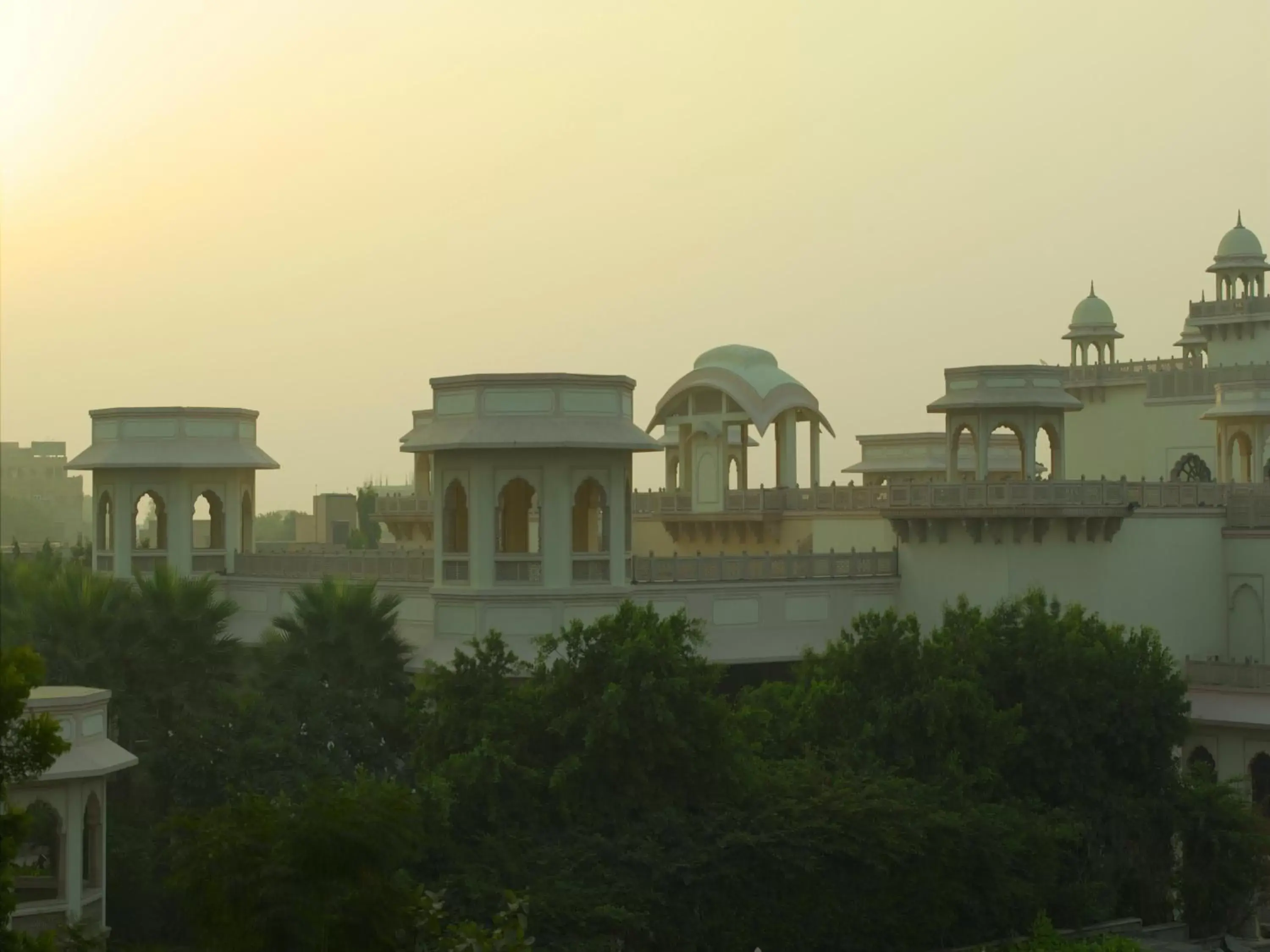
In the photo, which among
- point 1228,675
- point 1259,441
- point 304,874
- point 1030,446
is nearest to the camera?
point 304,874

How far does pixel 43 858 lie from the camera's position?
106 feet

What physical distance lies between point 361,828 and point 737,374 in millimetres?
25027

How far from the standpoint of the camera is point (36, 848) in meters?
34.1

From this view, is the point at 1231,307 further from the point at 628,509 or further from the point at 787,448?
the point at 628,509

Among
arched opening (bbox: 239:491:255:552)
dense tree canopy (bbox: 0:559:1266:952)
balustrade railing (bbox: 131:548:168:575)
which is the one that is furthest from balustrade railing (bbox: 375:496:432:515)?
dense tree canopy (bbox: 0:559:1266:952)

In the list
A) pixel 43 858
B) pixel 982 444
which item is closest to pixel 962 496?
pixel 982 444

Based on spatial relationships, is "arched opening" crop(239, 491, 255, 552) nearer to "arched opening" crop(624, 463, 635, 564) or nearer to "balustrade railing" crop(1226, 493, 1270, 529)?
"arched opening" crop(624, 463, 635, 564)

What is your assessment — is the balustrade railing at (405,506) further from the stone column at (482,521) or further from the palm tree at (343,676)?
the stone column at (482,521)

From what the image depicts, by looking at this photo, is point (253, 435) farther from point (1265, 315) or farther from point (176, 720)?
point (1265, 315)

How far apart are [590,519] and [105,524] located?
1373cm

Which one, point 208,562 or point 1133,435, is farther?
point 1133,435

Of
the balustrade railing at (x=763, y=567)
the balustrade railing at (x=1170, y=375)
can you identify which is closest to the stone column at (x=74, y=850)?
the balustrade railing at (x=763, y=567)

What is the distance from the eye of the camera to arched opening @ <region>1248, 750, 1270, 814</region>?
41.4 m

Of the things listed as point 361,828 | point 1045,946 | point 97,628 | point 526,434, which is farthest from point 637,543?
point 361,828
